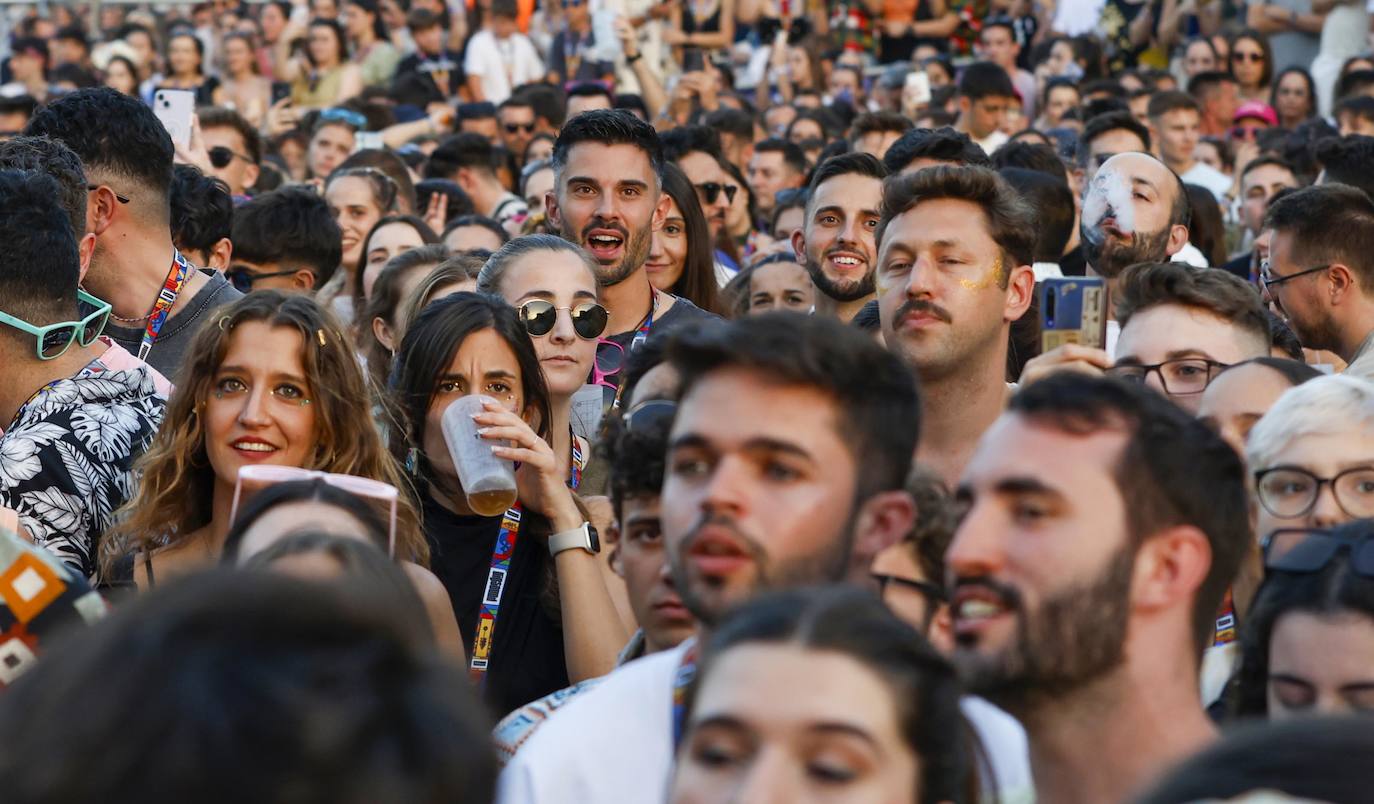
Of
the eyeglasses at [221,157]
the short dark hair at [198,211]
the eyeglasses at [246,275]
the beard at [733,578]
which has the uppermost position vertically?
the eyeglasses at [221,157]

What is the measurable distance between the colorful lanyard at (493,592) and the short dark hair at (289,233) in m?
2.68

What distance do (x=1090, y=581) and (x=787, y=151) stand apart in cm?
891

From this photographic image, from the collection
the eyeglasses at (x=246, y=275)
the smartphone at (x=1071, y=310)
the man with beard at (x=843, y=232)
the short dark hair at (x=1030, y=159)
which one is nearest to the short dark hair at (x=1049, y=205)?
the short dark hair at (x=1030, y=159)

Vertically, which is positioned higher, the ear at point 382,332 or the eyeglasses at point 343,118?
the eyeglasses at point 343,118

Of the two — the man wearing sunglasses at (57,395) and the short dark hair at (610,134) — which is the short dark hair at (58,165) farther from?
the short dark hair at (610,134)

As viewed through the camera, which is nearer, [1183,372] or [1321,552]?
[1321,552]

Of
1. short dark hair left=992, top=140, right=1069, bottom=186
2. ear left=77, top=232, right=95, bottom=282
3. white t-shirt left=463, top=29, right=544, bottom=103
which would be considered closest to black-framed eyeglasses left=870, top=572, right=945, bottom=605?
ear left=77, top=232, right=95, bottom=282

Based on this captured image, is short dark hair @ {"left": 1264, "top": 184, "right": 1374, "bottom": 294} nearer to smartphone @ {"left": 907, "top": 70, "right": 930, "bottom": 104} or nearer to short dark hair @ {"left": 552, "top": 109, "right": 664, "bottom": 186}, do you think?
short dark hair @ {"left": 552, "top": 109, "right": 664, "bottom": 186}

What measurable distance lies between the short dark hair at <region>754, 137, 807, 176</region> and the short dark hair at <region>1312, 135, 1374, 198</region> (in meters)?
4.28

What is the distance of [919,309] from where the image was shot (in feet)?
16.6

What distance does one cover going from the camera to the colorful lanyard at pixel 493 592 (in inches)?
181

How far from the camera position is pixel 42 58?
1814 centimetres

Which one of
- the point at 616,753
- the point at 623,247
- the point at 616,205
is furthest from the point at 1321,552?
the point at 616,205

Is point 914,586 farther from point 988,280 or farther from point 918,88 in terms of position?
point 918,88
